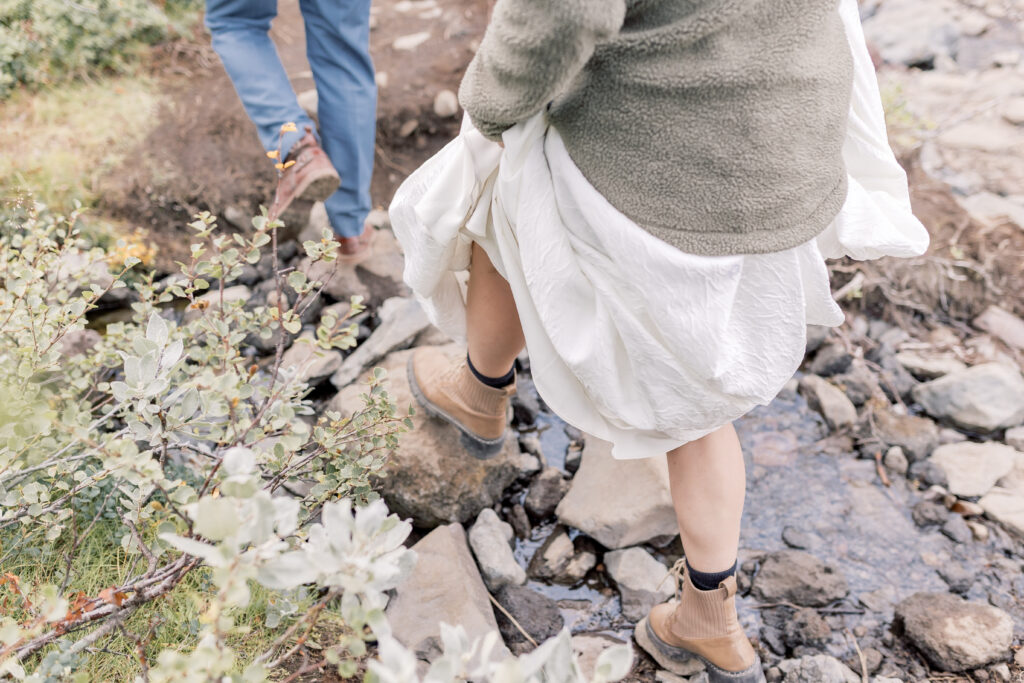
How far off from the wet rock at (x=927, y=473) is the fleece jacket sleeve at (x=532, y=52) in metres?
1.90

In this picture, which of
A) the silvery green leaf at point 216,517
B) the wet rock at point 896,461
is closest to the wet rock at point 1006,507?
the wet rock at point 896,461

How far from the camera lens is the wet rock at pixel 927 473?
2.37 m

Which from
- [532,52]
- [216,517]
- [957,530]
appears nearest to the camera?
[216,517]

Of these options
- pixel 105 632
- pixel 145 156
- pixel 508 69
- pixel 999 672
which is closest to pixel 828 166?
pixel 508 69

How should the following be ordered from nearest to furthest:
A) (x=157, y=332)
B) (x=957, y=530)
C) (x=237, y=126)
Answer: (x=157, y=332)
(x=957, y=530)
(x=237, y=126)

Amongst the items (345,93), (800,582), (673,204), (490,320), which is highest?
(673,204)

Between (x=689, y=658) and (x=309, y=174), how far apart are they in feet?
6.09

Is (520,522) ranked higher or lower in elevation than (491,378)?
lower

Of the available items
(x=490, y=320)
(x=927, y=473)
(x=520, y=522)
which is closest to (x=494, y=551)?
(x=520, y=522)

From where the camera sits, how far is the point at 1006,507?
2.27 m

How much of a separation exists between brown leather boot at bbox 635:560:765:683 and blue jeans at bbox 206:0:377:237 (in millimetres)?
1838

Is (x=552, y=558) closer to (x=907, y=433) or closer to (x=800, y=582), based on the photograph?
(x=800, y=582)

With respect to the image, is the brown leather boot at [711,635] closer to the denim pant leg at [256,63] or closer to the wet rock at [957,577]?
the wet rock at [957,577]

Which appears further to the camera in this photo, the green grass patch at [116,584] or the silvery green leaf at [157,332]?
the green grass patch at [116,584]
